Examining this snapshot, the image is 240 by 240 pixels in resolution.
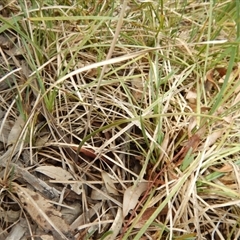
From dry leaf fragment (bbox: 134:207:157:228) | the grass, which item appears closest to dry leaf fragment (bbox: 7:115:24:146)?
the grass

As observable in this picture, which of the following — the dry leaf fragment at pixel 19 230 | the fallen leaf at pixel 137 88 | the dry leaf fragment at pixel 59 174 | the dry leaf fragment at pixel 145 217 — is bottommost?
the dry leaf fragment at pixel 145 217

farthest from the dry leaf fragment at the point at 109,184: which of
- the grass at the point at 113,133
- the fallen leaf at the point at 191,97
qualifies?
the fallen leaf at the point at 191,97

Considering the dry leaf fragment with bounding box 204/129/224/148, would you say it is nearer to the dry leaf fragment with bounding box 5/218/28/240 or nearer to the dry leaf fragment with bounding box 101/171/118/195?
the dry leaf fragment with bounding box 101/171/118/195

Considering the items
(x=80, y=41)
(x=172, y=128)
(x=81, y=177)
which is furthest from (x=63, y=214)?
(x=80, y=41)

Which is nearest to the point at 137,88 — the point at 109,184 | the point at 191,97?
the point at 191,97

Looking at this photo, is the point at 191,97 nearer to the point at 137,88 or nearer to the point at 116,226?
the point at 137,88

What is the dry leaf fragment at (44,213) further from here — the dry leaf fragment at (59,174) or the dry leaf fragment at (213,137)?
the dry leaf fragment at (213,137)

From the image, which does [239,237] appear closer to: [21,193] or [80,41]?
[21,193]
